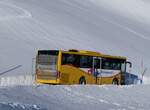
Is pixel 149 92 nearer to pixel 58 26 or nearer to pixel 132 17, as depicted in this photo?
pixel 58 26

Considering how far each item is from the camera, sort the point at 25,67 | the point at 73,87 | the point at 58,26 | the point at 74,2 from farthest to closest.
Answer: the point at 74,2 → the point at 58,26 → the point at 25,67 → the point at 73,87

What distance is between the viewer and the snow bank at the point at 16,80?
3135 centimetres

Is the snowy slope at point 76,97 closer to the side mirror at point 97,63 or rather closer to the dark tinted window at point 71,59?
the dark tinted window at point 71,59

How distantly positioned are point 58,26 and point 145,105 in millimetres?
34975

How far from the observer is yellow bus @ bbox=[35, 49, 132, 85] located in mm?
31469

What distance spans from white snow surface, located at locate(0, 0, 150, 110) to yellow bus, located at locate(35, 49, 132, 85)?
1.32m

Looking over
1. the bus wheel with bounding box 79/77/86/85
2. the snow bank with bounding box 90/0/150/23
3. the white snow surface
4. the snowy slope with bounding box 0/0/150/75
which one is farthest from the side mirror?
the snow bank with bounding box 90/0/150/23

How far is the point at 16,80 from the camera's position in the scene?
32.2m

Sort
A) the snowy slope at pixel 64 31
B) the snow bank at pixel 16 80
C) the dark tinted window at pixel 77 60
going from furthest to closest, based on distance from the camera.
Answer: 1. the snowy slope at pixel 64 31
2. the dark tinted window at pixel 77 60
3. the snow bank at pixel 16 80

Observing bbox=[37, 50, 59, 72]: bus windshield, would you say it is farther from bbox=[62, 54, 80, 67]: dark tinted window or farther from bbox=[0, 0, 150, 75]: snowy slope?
bbox=[0, 0, 150, 75]: snowy slope

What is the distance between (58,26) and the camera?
192ft

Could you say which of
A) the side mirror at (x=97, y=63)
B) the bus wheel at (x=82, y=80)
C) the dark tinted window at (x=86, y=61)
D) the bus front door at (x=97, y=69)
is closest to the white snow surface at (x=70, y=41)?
the bus wheel at (x=82, y=80)

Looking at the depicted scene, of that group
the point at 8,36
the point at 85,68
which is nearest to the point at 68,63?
the point at 85,68

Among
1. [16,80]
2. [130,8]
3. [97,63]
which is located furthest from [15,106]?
[130,8]
